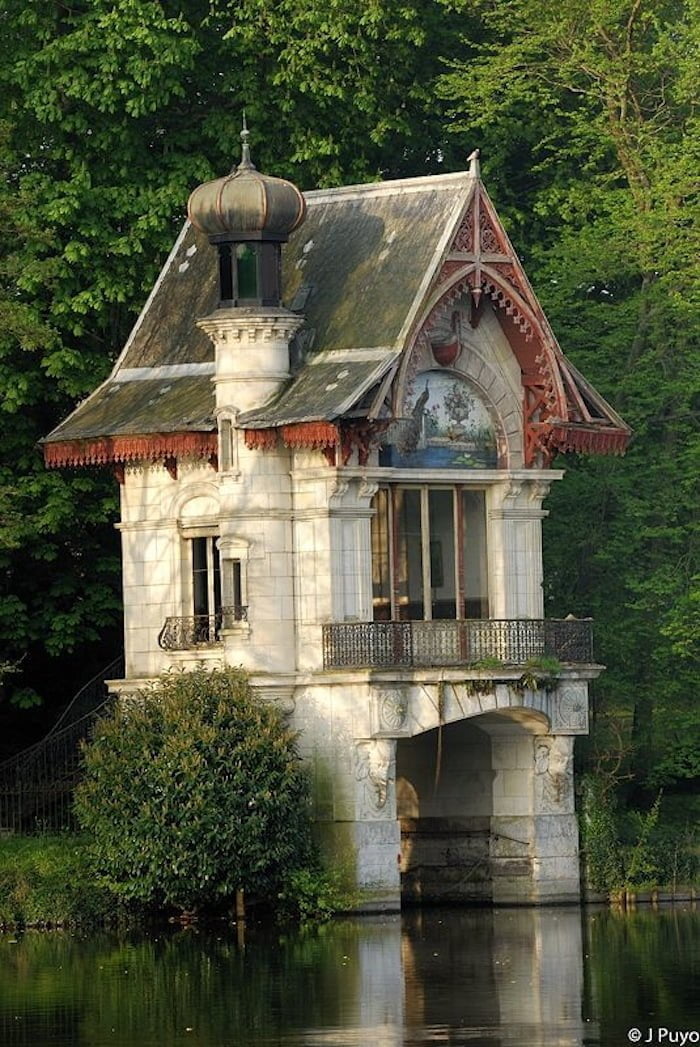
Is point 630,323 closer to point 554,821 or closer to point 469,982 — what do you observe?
point 554,821

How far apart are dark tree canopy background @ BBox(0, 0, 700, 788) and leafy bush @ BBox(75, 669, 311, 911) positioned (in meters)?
5.96

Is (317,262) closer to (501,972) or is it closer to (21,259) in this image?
(21,259)

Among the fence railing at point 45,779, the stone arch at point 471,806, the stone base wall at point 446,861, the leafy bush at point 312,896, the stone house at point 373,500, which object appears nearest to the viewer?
the leafy bush at point 312,896

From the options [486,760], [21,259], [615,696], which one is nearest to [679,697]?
[615,696]

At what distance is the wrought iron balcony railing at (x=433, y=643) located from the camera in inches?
1962

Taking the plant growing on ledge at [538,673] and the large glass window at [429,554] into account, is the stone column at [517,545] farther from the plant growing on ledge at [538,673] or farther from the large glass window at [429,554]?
the plant growing on ledge at [538,673]

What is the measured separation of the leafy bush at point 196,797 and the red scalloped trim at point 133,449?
3634 mm

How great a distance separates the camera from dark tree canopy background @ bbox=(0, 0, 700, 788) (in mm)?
54938

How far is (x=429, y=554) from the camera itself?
51.9 meters

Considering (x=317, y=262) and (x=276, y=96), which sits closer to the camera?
(x=317, y=262)

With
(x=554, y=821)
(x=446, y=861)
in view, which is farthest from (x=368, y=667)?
(x=446, y=861)

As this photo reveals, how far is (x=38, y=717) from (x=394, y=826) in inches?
397

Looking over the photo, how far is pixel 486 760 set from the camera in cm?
5253

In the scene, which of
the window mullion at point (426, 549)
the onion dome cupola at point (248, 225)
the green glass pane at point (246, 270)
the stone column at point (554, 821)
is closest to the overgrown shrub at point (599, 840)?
the stone column at point (554, 821)
